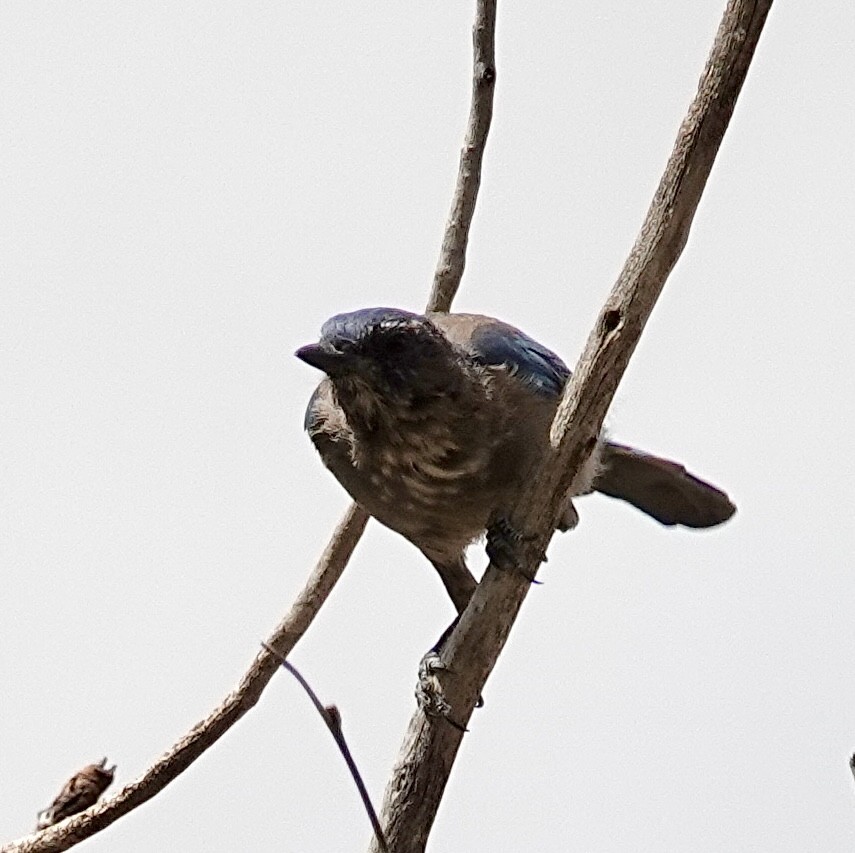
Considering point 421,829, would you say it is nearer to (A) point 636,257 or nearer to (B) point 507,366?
(A) point 636,257

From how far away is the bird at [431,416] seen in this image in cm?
390

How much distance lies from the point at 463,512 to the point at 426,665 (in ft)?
1.75

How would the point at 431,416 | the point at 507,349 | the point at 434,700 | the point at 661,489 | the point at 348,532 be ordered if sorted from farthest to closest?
the point at 661,489
the point at 348,532
the point at 507,349
the point at 431,416
the point at 434,700

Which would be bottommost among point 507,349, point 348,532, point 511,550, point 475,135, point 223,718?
point 223,718

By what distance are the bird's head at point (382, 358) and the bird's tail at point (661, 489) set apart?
1.07 m

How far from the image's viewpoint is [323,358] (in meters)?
3.83

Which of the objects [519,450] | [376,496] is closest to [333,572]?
[376,496]

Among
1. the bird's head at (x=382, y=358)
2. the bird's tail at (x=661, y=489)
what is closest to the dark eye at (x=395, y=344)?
the bird's head at (x=382, y=358)

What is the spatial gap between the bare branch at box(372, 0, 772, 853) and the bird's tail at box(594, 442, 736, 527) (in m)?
1.53

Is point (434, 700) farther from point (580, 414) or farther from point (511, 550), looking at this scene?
point (580, 414)

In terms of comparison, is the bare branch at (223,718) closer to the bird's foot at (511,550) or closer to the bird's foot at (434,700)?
the bird's foot at (434,700)

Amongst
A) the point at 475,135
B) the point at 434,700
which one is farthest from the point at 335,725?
the point at 475,135

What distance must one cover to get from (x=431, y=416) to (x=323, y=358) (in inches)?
14.1

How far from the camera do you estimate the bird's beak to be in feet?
12.5
